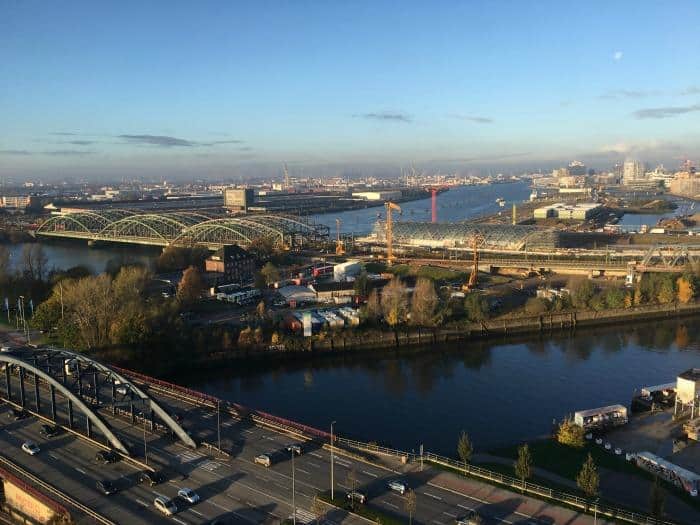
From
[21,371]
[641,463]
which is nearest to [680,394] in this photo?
[641,463]

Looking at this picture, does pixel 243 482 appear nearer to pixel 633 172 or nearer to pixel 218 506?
pixel 218 506

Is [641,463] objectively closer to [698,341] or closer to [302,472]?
[302,472]

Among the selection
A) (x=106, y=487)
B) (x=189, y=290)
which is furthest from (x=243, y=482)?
(x=189, y=290)

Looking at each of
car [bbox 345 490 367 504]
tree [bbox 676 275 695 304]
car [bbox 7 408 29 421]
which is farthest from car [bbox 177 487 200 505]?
tree [bbox 676 275 695 304]

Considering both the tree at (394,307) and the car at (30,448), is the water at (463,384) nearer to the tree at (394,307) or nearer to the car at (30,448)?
the tree at (394,307)

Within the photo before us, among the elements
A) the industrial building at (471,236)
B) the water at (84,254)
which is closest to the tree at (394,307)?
the industrial building at (471,236)
